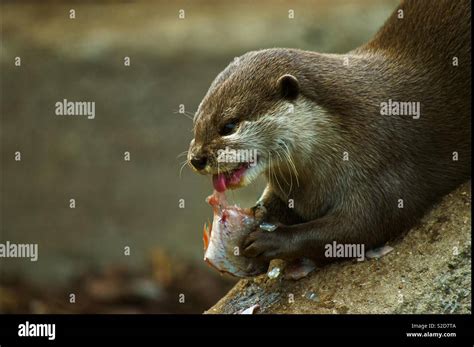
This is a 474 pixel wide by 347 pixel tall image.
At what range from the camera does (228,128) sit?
419cm

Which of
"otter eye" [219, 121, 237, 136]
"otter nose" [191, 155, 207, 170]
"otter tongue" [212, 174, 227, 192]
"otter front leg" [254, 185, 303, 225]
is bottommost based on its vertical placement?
"otter front leg" [254, 185, 303, 225]

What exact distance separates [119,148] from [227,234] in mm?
5073

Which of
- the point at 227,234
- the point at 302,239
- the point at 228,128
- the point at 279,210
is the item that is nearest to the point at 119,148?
the point at 279,210

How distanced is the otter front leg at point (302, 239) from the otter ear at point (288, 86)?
0.68 m

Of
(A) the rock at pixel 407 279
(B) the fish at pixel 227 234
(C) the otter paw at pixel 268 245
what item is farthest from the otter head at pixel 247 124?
(A) the rock at pixel 407 279

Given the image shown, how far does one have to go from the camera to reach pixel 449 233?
168 inches

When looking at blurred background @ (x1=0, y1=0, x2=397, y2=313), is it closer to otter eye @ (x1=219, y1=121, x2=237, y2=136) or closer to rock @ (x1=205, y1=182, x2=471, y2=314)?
rock @ (x1=205, y1=182, x2=471, y2=314)

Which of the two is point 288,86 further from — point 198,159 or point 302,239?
point 302,239

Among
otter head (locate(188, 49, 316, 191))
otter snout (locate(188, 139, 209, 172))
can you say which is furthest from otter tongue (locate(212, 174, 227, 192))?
otter snout (locate(188, 139, 209, 172))

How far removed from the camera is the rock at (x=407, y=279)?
4082mm

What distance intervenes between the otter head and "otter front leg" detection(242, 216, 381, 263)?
1.08 feet

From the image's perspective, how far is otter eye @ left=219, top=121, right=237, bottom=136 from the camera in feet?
13.7

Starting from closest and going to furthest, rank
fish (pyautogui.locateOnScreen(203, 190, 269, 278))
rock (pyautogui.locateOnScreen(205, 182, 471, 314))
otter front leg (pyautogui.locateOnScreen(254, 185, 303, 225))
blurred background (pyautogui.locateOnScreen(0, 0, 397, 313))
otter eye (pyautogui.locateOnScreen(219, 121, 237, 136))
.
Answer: rock (pyautogui.locateOnScreen(205, 182, 471, 314)) → otter eye (pyautogui.locateOnScreen(219, 121, 237, 136)) → fish (pyautogui.locateOnScreen(203, 190, 269, 278)) → otter front leg (pyautogui.locateOnScreen(254, 185, 303, 225)) → blurred background (pyautogui.locateOnScreen(0, 0, 397, 313))
